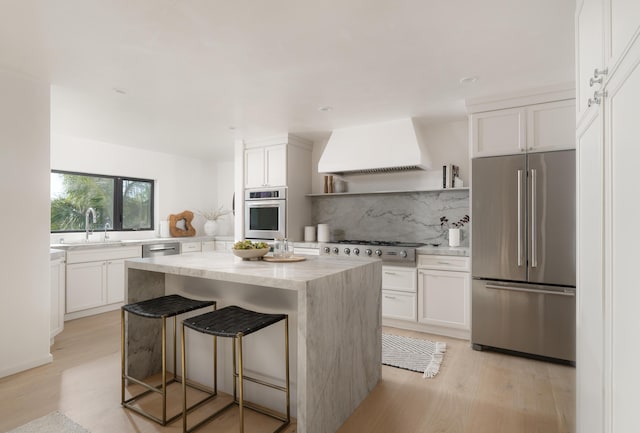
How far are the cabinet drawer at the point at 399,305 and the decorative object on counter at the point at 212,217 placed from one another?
3624 mm

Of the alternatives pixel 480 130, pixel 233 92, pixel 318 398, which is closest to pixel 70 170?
pixel 233 92

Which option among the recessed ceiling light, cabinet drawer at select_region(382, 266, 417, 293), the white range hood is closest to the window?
the white range hood

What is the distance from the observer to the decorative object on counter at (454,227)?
12.8ft

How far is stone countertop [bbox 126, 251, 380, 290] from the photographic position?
6.13 feet

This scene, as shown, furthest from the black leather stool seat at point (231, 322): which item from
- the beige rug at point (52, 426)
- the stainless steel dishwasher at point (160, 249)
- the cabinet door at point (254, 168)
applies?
the stainless steel dishwasher at point (160, 249)

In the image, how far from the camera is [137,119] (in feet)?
13.2

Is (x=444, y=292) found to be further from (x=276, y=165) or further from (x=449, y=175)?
(x=276, y=165)

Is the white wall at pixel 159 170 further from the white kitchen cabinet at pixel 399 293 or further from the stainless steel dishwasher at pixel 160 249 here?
the white kitchen cabinet at pixel 399 293

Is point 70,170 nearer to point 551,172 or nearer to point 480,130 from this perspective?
point 480,130

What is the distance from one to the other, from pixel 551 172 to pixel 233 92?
288 centimetres

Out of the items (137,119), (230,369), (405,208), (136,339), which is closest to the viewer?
(230,369)

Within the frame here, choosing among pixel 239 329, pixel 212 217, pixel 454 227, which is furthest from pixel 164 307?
pixel 212 217

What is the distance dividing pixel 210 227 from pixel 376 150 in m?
3.57

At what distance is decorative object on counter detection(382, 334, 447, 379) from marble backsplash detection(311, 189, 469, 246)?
4.21 ft
